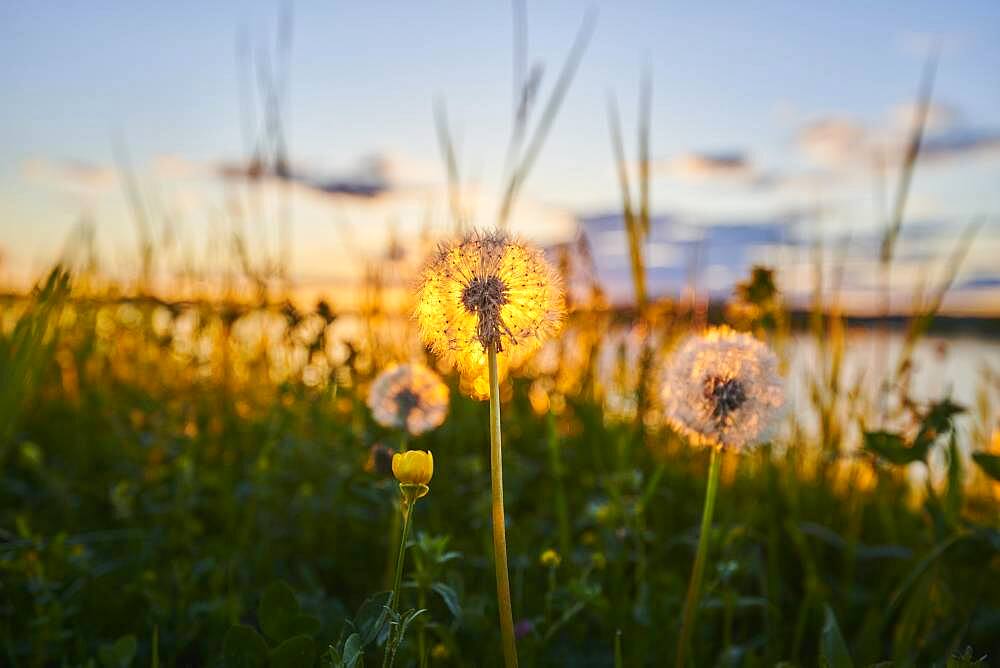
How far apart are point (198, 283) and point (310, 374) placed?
1786mm

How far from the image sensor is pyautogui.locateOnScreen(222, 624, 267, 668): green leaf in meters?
1.31

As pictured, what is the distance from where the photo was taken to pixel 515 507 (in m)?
2.69

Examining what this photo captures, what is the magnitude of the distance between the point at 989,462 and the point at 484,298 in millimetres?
1318

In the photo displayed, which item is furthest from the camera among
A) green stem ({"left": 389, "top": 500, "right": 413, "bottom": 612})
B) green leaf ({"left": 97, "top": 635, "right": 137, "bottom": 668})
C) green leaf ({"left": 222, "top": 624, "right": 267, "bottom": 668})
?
green leaf ({"left": 97, "top": 635, "right": 137, "bottom": 668})

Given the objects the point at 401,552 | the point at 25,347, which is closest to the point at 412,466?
the point at 401,552

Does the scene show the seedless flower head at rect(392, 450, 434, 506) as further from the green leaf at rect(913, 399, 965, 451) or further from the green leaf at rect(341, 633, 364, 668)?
the green leaf at rect(913, 399, 965, 451)

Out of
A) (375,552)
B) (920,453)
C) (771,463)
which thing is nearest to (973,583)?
(920,453)

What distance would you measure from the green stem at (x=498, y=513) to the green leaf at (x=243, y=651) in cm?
43

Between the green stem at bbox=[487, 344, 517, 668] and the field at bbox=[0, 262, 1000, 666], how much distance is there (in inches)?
3.5

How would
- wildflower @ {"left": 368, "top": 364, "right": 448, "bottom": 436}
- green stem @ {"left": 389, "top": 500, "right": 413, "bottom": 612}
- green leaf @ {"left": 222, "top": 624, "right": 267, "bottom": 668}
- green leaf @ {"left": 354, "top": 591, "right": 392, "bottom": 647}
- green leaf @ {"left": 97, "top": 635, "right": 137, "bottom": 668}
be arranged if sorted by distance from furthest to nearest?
wildflower @ {"left": 368, "top": 364, "right": 448, "bottom": 436} → green leaf @ {"left": 97, "top": 635, "right": 137, "bottom": 668} → green leaf @ {"left": 222, "top": 624, "right": 267, "bottom": 668} → green leaf @ {"left": 354, "top": 591, "right": 392, "bottom": 647} → green stem @ {"left": 389, "top": 500, "right": 413, "bottom": 612}

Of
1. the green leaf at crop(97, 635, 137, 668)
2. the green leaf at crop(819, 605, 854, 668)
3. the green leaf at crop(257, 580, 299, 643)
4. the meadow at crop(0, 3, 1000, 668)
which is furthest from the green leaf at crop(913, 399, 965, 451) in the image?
the green leaf at crop(97, 635, 137, 668)

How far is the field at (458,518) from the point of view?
171 cm

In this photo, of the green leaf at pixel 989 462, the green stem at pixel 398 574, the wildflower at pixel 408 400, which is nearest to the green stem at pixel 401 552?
the green stem at pixel 398 574

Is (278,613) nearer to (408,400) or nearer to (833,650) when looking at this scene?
(408,400)
